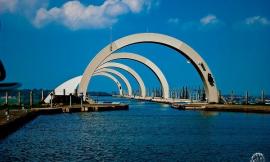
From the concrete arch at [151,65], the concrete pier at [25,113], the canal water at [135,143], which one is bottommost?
the canal water at [135,143]

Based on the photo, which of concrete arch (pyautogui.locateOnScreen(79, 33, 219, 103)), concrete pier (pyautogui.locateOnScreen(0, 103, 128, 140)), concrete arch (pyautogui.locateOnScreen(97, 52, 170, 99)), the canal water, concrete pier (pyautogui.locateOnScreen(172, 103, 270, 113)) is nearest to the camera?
the canal water


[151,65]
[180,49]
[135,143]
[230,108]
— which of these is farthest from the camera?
[151,65]

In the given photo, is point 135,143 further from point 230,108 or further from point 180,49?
point 180,49

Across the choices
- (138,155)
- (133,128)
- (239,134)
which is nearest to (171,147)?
(138,155)

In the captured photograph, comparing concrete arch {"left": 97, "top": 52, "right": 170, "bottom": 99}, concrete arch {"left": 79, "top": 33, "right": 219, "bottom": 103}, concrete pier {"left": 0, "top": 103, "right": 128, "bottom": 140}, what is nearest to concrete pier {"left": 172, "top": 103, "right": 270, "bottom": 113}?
concrete arch {"left": 79, "top": 33, "right": 219, "bottom": 103}

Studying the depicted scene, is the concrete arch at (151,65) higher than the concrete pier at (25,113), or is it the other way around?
the concrete arch at (151,65)

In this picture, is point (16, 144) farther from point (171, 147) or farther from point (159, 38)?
point (159, 38)

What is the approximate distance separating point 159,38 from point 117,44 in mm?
3462

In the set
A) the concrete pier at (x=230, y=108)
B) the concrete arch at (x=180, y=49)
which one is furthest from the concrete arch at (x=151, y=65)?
the concrete pier at (x=230, y=108)

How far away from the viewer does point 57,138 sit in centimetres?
2067

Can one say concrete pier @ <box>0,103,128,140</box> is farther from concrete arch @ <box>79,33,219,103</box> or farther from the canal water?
concrete arch @ <box>79,33,219,103</box>

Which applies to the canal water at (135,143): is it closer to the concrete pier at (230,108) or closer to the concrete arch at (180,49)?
the concrete pier at (230,108)

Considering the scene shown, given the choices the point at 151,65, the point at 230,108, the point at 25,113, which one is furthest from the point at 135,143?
the point at 151,65

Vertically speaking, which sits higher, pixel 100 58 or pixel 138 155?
pixel 100 58
